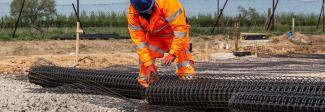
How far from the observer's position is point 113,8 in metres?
38.3

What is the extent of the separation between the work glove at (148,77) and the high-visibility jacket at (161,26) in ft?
0.45

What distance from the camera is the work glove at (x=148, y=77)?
8461 millimetres

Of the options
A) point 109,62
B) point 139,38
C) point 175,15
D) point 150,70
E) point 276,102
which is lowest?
point 109,62

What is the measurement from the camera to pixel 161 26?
8.23 m

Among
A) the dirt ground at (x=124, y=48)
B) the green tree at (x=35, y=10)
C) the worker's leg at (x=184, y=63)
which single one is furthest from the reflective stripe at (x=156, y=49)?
the green tree at (x=35, y=10)

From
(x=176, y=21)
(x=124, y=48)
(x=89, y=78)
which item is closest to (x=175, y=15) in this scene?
(x=176, y=21)

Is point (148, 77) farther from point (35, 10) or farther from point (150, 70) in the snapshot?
point (35, 10)

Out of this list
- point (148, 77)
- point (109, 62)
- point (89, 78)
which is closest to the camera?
point (148, 77)

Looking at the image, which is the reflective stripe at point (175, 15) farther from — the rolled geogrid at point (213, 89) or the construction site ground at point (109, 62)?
the construction site ground at point (109, 62)

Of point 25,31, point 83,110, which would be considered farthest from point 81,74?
point 25,31

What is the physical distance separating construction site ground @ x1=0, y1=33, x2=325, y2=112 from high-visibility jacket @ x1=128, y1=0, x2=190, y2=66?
2.35 ft

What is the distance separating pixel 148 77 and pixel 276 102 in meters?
2.40

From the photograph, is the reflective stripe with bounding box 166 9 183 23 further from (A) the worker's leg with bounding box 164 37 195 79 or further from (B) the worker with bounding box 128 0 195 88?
(A) the worker's leg with bounding box 164 37 195 79

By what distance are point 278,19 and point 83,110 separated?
35.4 metres
